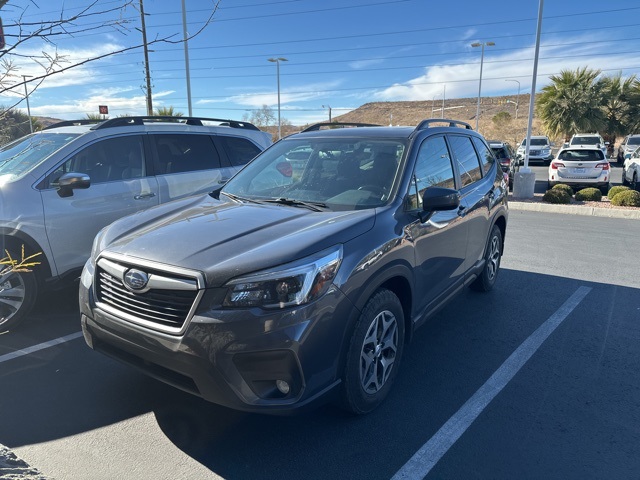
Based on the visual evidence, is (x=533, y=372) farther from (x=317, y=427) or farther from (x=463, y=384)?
(x=317, y=427)

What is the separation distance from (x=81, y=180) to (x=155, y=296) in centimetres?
239

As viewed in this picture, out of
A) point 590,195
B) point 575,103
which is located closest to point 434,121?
point 590,195

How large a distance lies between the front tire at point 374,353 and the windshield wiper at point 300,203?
75 cm

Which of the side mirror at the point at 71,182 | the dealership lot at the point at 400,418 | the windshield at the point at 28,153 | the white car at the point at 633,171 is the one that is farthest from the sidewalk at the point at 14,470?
the white car at the point at 633,171

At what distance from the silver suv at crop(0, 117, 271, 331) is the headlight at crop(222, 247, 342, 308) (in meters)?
2.09

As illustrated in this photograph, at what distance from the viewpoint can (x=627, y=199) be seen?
444 inches

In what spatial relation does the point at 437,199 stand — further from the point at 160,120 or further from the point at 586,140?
the point at 586,140

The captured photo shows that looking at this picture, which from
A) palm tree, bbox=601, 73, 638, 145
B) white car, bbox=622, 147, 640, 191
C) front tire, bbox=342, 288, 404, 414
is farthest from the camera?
palm tree, bbox=601, 73, 638, 145

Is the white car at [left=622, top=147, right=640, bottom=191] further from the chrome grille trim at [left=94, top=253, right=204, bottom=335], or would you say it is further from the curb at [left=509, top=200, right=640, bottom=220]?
the chrome grille trim at [left=94, top=253, right=204, bottom=335]

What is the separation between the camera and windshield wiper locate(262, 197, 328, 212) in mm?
3291

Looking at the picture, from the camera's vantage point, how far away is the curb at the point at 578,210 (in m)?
10.8

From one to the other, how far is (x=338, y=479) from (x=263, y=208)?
71.3 inches

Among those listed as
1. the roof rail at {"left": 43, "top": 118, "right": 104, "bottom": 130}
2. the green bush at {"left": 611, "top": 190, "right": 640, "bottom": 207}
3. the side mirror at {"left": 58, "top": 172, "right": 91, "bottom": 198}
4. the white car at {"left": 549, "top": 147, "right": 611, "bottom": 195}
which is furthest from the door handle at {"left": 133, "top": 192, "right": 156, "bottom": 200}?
the white car at {"left": 549, "top": 147, "right": 611, "bottom": 195}

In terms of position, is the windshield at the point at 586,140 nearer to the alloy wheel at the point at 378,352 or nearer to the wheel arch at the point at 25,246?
the alloy wheel at the point at 378,352
